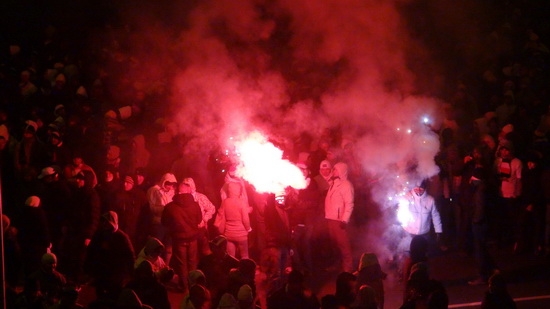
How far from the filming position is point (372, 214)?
12805 millimetres

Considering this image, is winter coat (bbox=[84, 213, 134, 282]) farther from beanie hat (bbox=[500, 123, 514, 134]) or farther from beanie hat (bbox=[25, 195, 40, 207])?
beanie hat (bbox=[500, 123, 514, 134])

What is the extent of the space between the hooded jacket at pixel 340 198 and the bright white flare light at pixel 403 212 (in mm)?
701

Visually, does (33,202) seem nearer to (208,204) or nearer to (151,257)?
(151,257)

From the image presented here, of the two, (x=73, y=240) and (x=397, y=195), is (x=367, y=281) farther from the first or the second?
(x=73, y=240)

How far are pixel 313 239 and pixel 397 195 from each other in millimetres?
1534

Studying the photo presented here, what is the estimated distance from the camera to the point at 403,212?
11.3 m

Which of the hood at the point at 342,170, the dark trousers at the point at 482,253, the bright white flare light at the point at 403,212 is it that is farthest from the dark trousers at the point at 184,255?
the dark trousers at the point at 482,253

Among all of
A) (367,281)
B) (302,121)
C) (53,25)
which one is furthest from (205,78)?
(53,25)

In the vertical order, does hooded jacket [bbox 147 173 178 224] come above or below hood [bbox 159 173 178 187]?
below

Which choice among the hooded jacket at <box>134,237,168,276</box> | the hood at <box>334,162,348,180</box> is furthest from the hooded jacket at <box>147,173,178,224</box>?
the hood at <box>334,162,348,180</box>

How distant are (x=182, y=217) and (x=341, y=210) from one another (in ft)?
7.74

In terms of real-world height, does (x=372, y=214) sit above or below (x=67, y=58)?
below

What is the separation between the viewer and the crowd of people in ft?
30.5

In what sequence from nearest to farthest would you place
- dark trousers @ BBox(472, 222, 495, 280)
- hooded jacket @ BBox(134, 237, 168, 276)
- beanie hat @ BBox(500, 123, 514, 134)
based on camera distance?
hooded jacket @ BBox(134, 237, 168, 276), dark trousers @ BBox(472, 222, 495, 280), beanie hat @ BBox(500, 123, 514, 134)
